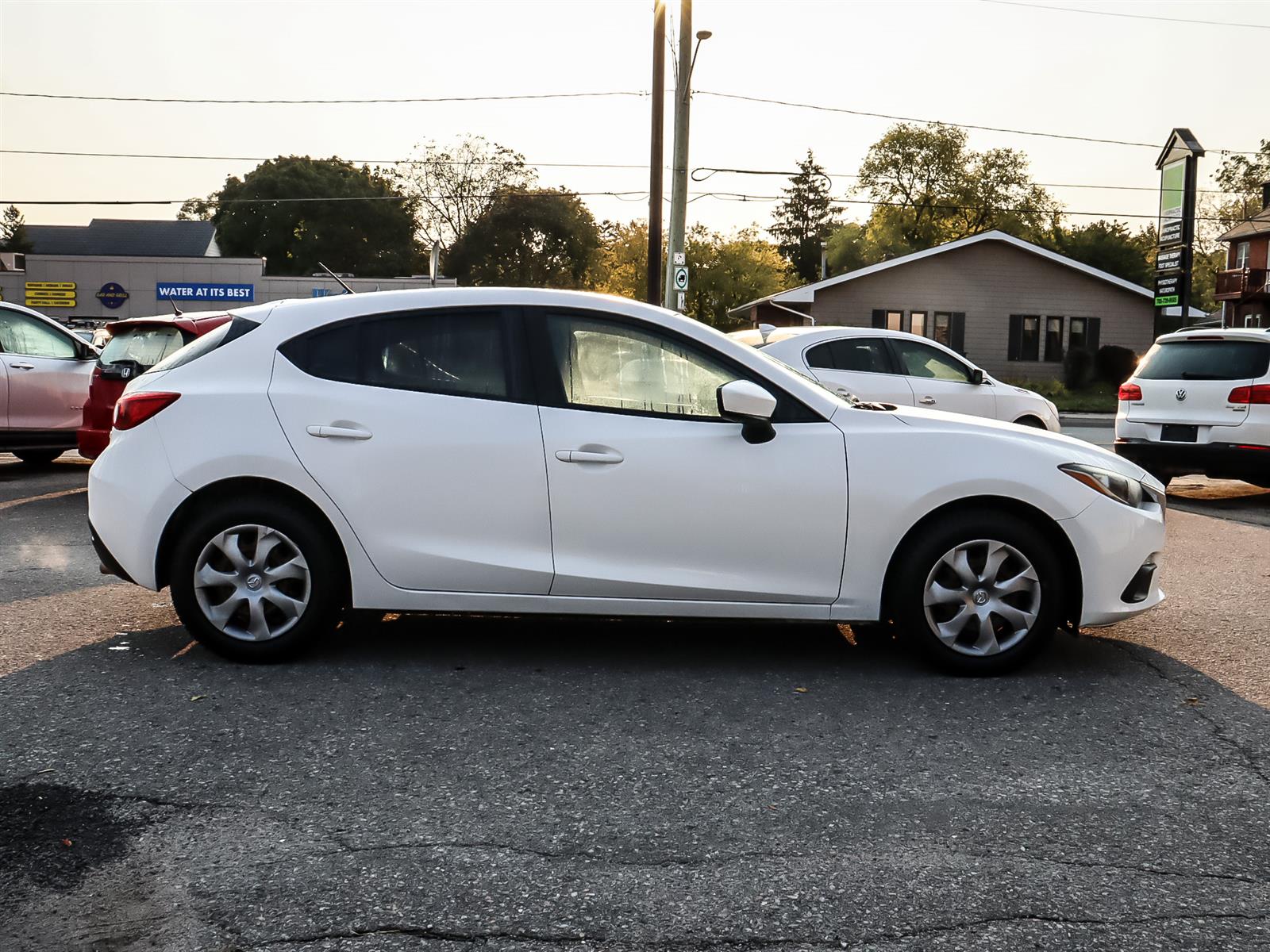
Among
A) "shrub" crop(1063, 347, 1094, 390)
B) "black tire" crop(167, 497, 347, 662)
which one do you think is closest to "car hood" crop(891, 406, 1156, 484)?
"black tire" crop(167, 497, 347, 662)

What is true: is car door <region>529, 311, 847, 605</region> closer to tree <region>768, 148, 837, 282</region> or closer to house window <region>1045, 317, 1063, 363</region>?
house window <region>1045, 317, 1063, 363</region>

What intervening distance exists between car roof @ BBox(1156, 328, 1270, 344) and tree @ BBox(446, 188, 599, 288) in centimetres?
6612

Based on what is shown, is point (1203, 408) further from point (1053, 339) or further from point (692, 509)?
point (1053, 339)

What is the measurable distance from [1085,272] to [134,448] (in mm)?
39248

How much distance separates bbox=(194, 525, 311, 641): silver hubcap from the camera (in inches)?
197

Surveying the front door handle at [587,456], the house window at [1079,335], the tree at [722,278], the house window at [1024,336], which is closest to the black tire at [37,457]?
the front door handle at [587,456]

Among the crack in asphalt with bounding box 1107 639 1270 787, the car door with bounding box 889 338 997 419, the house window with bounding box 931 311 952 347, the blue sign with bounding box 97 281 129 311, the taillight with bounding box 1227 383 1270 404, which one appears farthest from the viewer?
the blue sign with bounding box 97 281 129 311

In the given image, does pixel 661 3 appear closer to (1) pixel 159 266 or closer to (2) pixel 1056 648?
(2) pixel 1056 648

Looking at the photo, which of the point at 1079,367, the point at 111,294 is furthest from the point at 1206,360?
the point at 111,294

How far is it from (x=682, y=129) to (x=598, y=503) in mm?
16982

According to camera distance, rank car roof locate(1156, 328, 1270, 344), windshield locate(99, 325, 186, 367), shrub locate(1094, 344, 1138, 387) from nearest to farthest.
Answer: windshield locate(99, 325, 186, 367) → car roof locate(1156, 328, 1270, 344) → shrub locate(1094, 344, 1138, 387)

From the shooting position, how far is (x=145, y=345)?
10.4 m

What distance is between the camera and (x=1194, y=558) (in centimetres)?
823

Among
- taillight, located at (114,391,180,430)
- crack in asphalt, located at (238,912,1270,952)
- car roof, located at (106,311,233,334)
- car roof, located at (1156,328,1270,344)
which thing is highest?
car roof, located at (1156,328,1270,344)
